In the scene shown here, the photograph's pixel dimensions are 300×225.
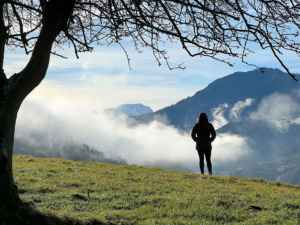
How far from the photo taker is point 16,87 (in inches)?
276

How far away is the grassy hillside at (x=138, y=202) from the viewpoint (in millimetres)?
7242

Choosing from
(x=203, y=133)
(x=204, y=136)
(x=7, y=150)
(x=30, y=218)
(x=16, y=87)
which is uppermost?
(x=16, y=87)

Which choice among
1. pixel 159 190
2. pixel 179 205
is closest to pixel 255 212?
pixel 179 205

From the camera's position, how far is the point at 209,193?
1046 centimetres

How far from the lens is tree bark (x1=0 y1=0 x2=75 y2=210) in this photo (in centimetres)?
658

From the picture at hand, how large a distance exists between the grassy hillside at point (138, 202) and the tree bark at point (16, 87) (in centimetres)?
62

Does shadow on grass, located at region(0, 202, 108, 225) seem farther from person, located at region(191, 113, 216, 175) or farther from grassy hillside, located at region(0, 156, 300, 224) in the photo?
person, located at region(191, 113, 216, 175)

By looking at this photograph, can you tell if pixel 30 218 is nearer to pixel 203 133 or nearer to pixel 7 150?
pixel 7 150

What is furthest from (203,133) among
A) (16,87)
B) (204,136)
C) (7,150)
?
(7,150)

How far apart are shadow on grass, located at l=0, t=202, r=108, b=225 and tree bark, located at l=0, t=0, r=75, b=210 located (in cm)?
22

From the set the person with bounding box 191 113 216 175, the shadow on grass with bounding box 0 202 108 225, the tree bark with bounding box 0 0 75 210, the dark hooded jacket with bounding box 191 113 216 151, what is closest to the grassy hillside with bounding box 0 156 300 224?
the shadow on grass with bounding box 0 202 108 225

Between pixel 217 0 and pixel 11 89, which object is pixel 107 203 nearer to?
pixel 11 89

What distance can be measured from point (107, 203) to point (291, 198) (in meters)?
5.89

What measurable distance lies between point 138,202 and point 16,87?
4565mm
